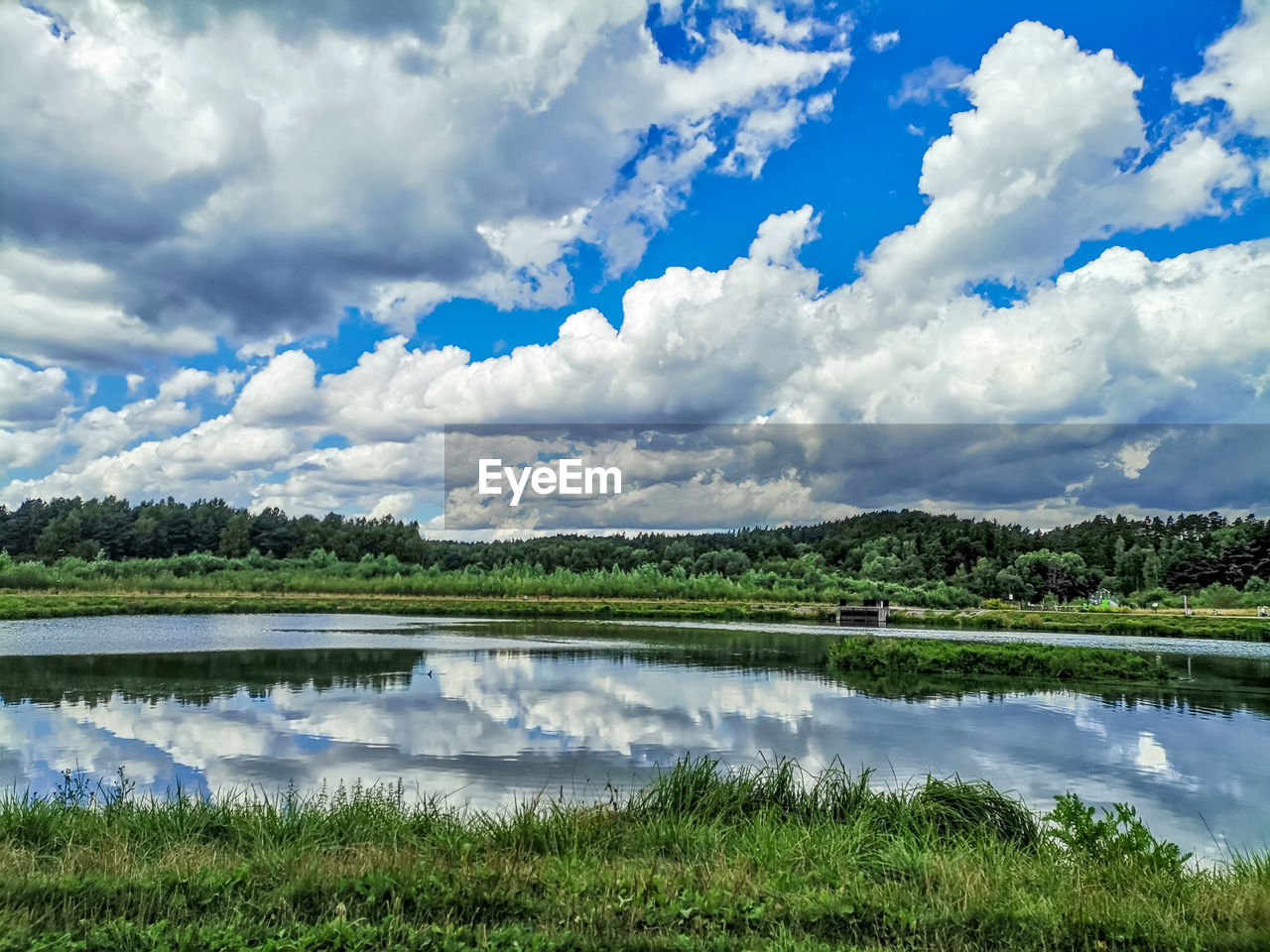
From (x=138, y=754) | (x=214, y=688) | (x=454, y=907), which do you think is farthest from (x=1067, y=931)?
(x=214, y=688)

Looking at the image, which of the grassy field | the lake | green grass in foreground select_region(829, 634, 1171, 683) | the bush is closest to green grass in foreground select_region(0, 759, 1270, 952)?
the bush

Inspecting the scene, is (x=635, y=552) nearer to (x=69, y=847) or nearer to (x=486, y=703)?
(x=486, y=703)

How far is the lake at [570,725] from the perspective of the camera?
578 inches

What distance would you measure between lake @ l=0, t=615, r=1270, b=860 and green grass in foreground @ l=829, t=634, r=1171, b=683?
1881 millimetres

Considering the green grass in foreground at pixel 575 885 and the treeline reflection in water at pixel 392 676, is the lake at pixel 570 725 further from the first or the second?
the green grass in foreground at pixel 575 885

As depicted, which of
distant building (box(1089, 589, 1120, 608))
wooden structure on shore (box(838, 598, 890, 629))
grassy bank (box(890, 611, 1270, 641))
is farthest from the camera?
distant building (box(1089, 589, 1120, 608))

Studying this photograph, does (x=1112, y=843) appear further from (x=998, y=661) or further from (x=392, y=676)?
(x=998, y=661)

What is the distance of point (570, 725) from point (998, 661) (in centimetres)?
2244

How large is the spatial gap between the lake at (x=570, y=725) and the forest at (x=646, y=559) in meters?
57.3

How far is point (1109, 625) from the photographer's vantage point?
58.7 meters

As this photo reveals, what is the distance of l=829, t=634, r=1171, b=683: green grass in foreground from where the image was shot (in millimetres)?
33750

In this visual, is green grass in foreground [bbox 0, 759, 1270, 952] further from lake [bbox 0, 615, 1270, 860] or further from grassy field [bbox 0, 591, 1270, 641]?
grassy field [bbox 0, 591, 1270, 641]

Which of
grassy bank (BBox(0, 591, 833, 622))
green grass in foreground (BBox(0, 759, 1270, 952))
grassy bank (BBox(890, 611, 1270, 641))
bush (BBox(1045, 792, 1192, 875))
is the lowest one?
grassy bank (BBox(890, 611, 1270, 641))

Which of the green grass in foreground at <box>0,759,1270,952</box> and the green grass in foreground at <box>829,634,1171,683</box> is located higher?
the green grass in foreground at <box>0,759,1270,952</box>
